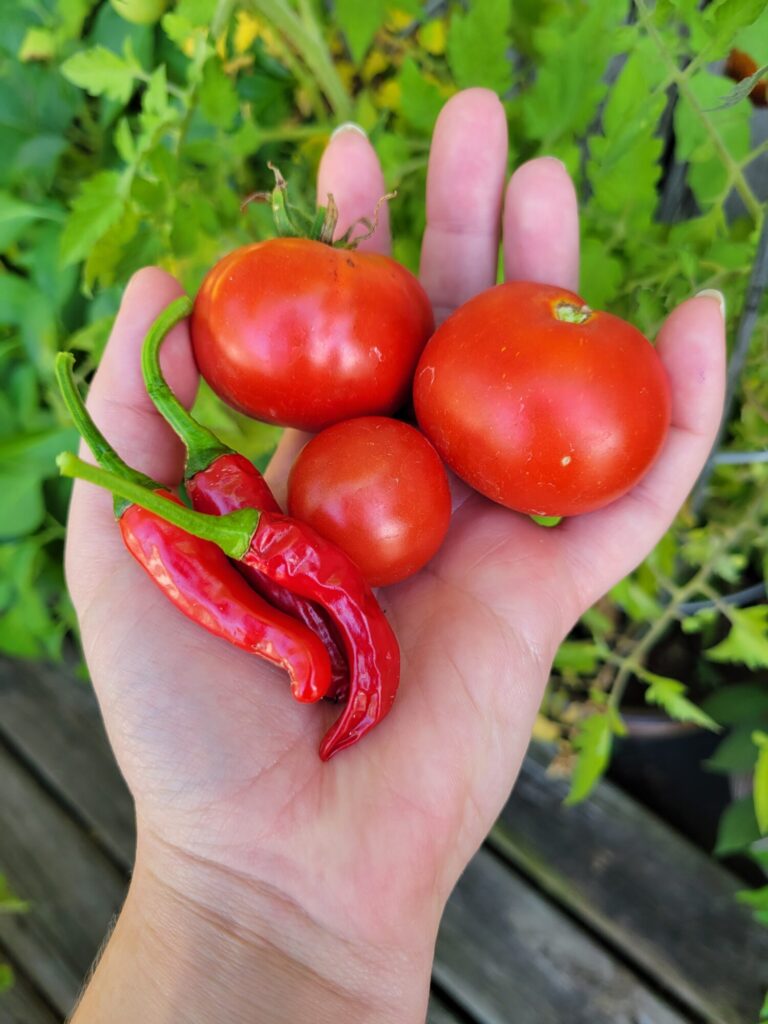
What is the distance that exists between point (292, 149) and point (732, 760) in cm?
133

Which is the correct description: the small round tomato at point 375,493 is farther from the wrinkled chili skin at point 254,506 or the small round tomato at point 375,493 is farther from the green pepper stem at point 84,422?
the green pepper stem at point 84,422

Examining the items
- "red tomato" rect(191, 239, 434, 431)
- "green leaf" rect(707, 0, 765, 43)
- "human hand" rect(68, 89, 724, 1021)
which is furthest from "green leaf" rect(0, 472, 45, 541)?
"green leaf" rect(707, 0, 765, 43)

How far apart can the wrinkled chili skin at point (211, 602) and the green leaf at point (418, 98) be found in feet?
2.20

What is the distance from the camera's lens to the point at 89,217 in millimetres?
1047

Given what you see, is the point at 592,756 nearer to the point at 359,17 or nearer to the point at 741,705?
the point at 741,705

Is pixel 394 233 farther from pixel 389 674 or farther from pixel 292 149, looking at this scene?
pixel 389 674

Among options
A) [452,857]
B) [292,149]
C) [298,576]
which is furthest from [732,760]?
[292,149]

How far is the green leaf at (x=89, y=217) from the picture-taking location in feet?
3.41

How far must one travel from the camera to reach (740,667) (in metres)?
1.54

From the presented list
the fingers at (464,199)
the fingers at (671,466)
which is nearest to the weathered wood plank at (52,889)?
the fingers at (671,466)

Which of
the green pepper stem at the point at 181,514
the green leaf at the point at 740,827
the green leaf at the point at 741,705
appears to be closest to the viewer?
the green pepper stem at the point at 181,514

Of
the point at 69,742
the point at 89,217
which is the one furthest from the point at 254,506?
the point at 69,742

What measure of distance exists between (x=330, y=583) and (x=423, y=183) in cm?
79

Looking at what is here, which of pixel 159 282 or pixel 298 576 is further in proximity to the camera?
pixel 159 282
